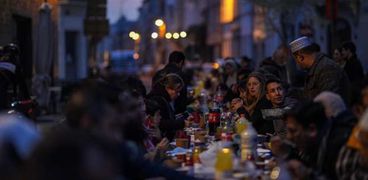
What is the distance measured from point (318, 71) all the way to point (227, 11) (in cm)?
5511

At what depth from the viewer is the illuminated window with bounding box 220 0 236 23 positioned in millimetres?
62219

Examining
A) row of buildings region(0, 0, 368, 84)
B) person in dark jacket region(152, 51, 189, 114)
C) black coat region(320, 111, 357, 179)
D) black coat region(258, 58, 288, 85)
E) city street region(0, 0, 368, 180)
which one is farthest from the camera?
row of buildings region(0, 0, 368, 84)

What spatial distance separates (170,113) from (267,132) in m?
1.22

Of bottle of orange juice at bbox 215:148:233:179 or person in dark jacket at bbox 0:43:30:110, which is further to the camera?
person in dark jacket at bbox 0:43:30:110

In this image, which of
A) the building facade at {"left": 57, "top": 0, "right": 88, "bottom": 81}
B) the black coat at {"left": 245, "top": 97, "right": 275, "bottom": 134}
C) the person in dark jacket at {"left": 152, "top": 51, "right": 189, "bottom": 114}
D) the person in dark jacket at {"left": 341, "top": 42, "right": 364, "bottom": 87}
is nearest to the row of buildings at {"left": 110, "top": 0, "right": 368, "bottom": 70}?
the person in dark jacket at {"left": 341, "top": 42, "right": 364, "bottom": 87}

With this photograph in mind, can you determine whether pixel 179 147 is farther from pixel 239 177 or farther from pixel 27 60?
pixel 27 60

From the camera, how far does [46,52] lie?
21.2 m

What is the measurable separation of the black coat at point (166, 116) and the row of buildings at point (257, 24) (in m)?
4.39

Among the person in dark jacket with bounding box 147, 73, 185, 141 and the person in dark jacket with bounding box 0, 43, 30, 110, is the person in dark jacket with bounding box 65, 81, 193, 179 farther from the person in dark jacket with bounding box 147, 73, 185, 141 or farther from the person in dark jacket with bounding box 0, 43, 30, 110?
the person in dark jacket with bounding box 0, 43, 30, 110

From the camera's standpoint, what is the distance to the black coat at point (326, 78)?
10.1 m

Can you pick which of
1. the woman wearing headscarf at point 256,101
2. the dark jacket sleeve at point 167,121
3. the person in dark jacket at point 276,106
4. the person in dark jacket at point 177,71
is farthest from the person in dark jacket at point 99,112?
the person in dark jacket at point 177,71

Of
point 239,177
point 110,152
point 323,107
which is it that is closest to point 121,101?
point 239,177

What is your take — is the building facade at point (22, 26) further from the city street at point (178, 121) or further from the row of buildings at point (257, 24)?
the row of buildings at point (257, 24)

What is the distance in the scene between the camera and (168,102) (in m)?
10.6
